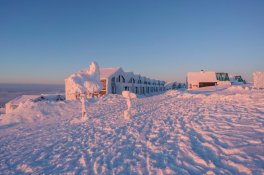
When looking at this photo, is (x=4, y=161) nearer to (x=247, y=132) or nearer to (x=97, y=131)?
(x=97, y=131)

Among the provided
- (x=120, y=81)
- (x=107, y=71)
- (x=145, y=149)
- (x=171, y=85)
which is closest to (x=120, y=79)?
(x=120, y=81)

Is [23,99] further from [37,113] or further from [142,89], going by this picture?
[37,113]

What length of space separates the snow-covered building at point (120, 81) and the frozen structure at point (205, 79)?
1309cm

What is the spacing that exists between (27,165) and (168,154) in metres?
4.82

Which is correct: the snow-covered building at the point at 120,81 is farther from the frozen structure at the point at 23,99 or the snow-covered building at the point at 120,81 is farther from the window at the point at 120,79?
the frozen structure at the point at 23,99

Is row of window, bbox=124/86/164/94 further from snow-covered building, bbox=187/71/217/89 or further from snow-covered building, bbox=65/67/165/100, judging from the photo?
snow-covered building, bbox=187/71/217/89

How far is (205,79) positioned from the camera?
49.6 metres

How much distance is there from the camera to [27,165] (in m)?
6.76

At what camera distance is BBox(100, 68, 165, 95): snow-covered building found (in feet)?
119

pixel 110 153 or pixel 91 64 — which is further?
pixel 91 64

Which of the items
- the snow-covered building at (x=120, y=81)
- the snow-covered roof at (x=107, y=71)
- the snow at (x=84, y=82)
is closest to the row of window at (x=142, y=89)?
the snow-covered building at (x=120, y=81)

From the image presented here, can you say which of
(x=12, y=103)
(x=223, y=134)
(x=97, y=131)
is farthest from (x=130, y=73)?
Result: (x=223, y=134)

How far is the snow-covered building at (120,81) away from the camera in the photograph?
3612 centimetres

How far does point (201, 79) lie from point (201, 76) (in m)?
0.88
